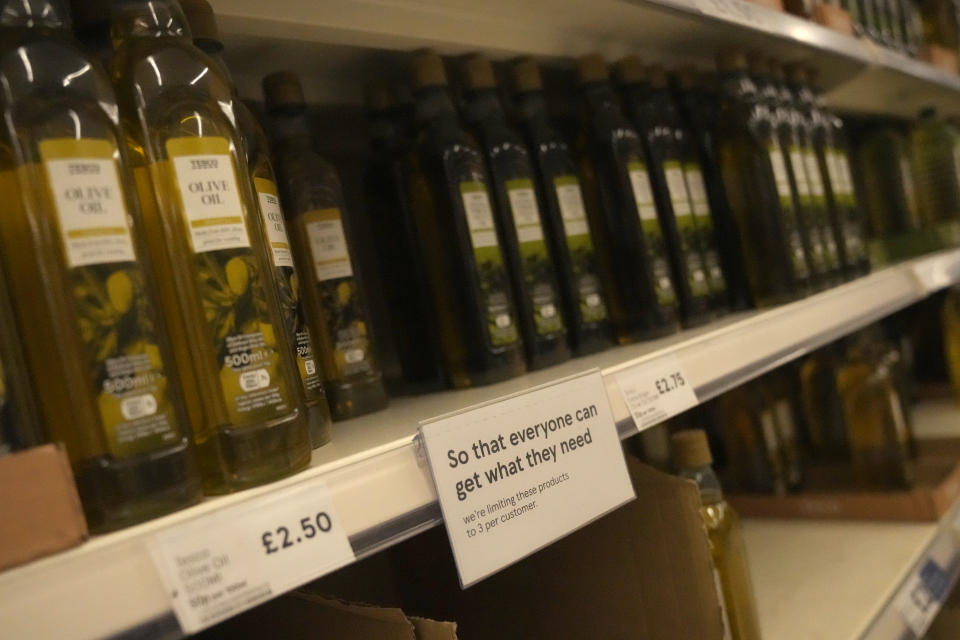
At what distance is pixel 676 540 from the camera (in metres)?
0.85

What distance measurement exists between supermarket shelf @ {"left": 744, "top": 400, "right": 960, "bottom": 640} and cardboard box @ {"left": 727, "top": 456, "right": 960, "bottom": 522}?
19 mm

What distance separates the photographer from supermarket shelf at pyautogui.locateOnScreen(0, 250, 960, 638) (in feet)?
1.29

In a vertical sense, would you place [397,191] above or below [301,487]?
above

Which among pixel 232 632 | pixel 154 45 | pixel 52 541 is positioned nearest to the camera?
pixel 52 541

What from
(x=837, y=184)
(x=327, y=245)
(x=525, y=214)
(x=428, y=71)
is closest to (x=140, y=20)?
(x=327, y=245)

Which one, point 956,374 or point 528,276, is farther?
point 956,374

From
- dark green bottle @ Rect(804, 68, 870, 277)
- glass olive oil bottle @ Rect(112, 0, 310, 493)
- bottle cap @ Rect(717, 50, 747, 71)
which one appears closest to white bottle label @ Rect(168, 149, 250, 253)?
glass olive oil bottle @ Rect(112, 0, 310, 493)

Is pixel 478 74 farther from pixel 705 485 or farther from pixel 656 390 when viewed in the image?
pixel 705 485

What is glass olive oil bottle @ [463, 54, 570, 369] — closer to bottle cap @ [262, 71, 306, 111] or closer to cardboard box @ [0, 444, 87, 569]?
bottle cap @ [262, 71, 306, 111]

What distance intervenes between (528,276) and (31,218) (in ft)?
2.12

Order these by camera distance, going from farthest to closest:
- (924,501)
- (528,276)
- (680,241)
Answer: (924,501)
(680,241)
(528,276)

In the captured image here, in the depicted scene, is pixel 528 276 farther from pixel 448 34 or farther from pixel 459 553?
pixel 459 553

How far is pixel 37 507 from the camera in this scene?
41 cm

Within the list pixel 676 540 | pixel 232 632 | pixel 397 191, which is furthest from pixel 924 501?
pixel 232 632
